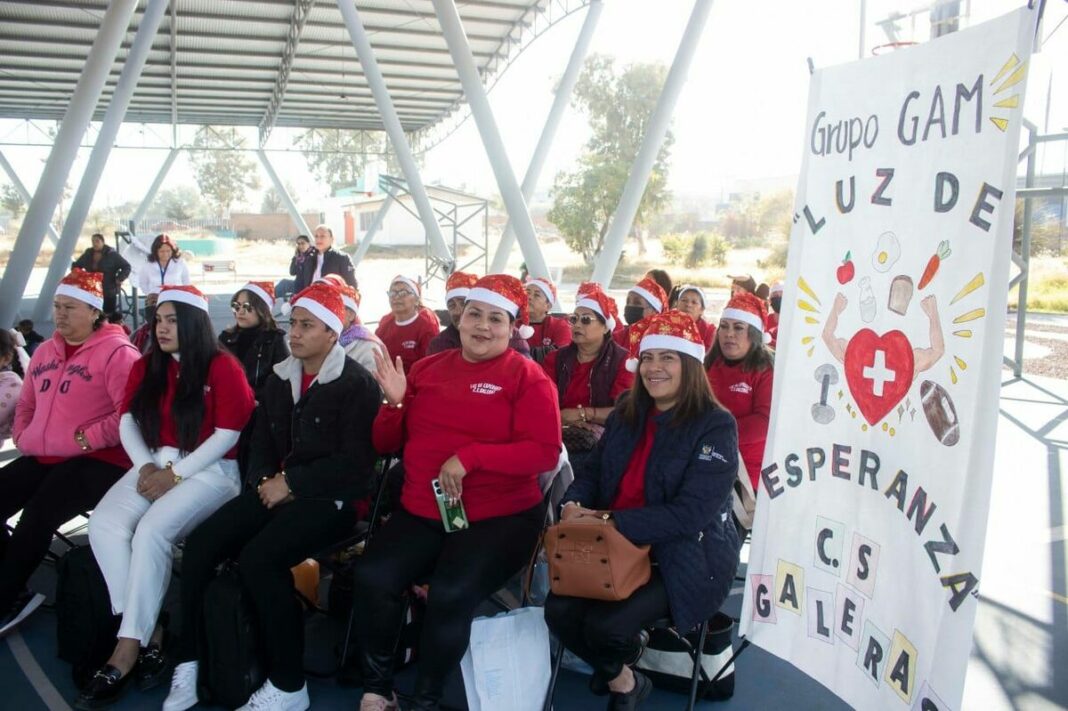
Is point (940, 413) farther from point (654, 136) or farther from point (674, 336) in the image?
point (654, 136)

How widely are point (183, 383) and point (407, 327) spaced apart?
2.46 m

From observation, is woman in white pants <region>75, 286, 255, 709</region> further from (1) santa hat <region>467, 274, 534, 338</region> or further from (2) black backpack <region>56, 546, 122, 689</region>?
(1) santa hat <region>467, 274, 534, 338</region>

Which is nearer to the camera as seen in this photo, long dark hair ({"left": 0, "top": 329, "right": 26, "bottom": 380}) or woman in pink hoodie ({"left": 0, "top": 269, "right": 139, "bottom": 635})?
woman in pink hoodie ({"left": 0, "top": 269, "right": 139, "bottom": 635})

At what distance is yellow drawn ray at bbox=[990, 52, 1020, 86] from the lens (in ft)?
6.32

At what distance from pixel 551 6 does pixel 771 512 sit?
18414mm

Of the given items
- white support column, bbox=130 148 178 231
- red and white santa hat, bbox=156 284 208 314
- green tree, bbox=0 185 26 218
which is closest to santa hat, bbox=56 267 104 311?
red and white santa hat, bbox=156 284 208 314

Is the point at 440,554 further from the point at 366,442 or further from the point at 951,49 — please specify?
the point at 951,49

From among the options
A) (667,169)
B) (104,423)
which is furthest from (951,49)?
(667,169)

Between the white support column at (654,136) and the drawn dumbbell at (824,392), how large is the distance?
807 centimetres

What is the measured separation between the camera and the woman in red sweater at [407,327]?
595 centimetres

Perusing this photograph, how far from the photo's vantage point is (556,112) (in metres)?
15.4

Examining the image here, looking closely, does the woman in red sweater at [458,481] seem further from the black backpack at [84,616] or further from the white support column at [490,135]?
the white support column at [490,135]

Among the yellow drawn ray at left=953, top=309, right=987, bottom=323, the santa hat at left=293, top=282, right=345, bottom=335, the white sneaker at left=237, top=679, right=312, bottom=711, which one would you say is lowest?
the white sneaker at left=237, top=679, right=312, bottom=711

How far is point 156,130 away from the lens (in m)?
27.9
